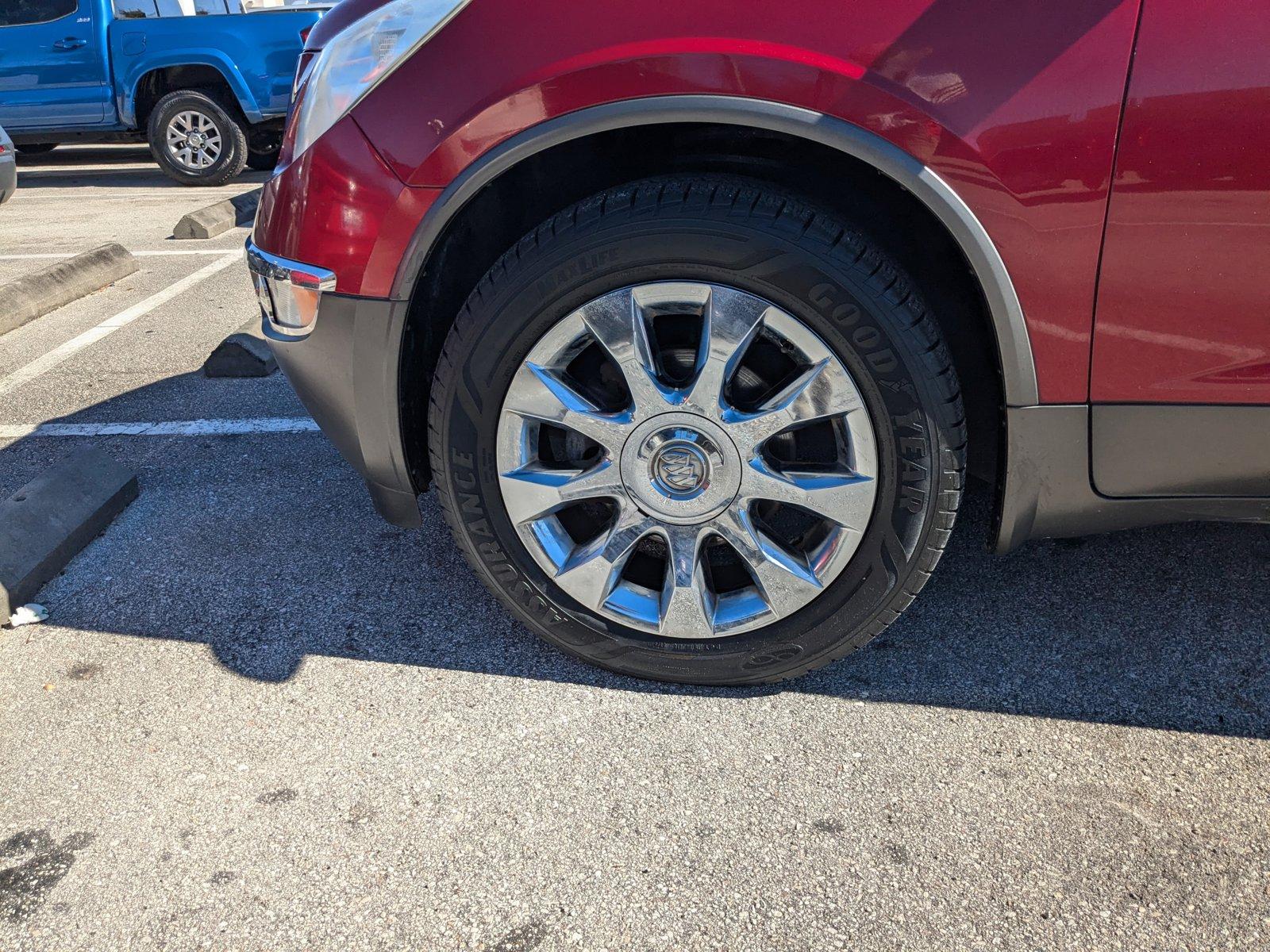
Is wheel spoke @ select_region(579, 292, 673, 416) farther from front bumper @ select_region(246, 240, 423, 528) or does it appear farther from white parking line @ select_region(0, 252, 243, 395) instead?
white parking line @ select_region(0, 252, 243, 395)

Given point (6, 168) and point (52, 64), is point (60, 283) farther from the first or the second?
point (52, 64)

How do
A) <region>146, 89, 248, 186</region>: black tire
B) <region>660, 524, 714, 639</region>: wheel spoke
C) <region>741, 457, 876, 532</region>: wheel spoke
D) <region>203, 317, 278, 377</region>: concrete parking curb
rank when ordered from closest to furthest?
<region>741, 457, 876, 532</region>: wheel spoke → <region>660, 524, 714, 639</region>: wheel spoke → <region>203, 317, 278, 377</region>: concrete parking curb → <region>146, 89, 248, 186</region>: black tire

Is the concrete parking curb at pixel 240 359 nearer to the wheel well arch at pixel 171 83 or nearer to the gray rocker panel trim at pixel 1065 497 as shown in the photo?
the gray rocker panel trim at pixel 1065 497

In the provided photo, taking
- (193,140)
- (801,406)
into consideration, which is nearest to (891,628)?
(801,406)

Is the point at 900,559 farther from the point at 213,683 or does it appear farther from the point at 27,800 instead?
the point at 27,800

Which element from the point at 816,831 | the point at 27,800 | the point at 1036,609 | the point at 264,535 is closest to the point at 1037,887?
the point at 816,831

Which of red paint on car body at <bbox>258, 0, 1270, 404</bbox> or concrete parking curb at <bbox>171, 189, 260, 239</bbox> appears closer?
red paint on car body at <bbox>258, 0, 1270, 404</bbox>

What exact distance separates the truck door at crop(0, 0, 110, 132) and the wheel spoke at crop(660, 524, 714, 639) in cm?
919

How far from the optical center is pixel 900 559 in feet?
6.97

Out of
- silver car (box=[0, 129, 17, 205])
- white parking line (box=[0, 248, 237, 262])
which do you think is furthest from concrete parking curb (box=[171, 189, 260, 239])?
silver car (box=[0, 129, 17, 205])

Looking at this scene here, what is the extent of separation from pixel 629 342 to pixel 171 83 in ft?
29.2

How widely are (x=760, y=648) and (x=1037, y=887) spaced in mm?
693

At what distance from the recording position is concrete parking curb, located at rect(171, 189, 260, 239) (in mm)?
7008

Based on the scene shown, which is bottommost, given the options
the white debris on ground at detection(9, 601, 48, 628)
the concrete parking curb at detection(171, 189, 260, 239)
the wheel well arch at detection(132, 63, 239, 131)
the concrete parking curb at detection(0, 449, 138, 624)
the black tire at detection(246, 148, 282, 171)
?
the white debris on ground at detection(9, 601, 48, 628)
